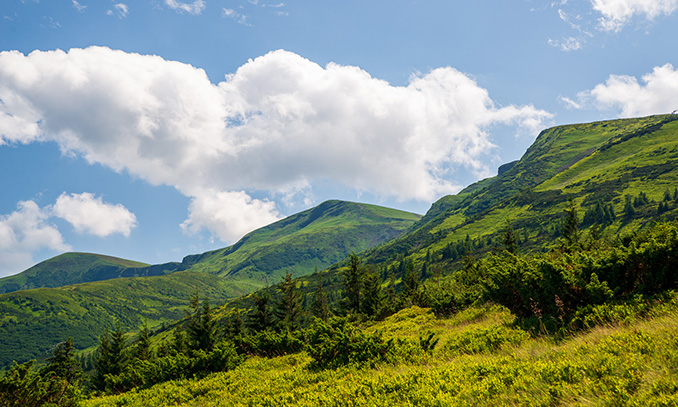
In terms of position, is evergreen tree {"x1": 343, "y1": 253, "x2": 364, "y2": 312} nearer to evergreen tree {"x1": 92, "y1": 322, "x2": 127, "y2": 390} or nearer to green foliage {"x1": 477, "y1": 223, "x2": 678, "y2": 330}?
evergreen tree {"x1": 92, "y1": 322, "x2": 127, "y2": 390}

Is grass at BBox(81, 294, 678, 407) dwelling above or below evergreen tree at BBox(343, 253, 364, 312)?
above

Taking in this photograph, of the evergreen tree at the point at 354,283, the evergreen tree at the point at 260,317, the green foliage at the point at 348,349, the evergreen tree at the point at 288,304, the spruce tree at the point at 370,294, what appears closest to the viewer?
the green foliage at the point at 348,349

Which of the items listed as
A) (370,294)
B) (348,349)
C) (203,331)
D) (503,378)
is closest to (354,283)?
(370,294)

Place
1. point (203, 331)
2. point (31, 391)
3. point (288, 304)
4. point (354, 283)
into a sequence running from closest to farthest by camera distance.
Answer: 1. point (31, 391)
2. point (203, 331)
3. point (288, 304)
4. point (354, 283)

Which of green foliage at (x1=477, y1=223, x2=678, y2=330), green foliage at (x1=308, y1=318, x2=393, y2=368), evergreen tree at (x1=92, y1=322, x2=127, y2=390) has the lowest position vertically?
evergreen tree at (x1=92, y1=322, x2=127, y2=390)

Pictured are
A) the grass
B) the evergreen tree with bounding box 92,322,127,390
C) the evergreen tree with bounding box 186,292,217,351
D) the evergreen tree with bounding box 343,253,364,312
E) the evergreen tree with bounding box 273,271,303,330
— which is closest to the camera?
the grass

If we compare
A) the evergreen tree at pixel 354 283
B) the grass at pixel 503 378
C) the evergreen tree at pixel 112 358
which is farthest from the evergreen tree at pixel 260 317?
the grass at pixel 503 378

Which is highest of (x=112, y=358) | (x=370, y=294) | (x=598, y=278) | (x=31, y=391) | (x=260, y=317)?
(x=598, y=278)

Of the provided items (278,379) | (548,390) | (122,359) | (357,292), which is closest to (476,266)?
(357,292)

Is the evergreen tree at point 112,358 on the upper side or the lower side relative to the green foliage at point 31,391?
lower

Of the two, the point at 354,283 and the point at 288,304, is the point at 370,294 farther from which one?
the point at 288,304

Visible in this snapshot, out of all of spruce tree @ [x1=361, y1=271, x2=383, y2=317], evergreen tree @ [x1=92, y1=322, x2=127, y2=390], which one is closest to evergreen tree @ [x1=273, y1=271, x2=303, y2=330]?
spruce tree @ [x1=361, y1=271, x2=383, y2=317]

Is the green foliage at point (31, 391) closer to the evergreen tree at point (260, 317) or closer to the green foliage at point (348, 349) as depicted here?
the green foliage at point (348, 349)

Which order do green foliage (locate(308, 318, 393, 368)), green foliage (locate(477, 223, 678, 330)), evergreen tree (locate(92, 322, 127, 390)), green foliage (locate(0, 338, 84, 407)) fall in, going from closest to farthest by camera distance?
green foliage (locate(477, 223, 678, 330)) < green foliage (locate(308, 318, 393, 368)) < green foliage (locate(0, 338, 84, 407)) < evergreen tree (locate(92, 322, 127, 390))
